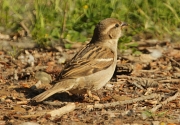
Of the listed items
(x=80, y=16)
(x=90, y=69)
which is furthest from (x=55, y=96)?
(x=80, y=16)

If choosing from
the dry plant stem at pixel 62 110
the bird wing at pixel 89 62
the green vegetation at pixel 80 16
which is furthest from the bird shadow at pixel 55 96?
the green vegetation at pixel 80 16

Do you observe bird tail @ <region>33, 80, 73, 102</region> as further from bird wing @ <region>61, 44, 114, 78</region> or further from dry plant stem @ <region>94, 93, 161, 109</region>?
dry plant stem @ <region>94, 93, 161, 109</region>

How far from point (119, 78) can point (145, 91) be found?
0.70 m

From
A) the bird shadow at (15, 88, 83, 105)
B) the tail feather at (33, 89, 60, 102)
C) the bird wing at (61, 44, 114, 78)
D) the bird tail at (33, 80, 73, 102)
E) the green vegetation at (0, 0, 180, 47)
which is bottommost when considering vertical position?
the bird shadow at (15, 88, 83, 105)

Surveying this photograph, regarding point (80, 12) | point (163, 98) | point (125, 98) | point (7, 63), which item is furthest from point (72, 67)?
point (80, 12)

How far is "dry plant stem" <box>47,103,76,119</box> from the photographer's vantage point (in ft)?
20.8

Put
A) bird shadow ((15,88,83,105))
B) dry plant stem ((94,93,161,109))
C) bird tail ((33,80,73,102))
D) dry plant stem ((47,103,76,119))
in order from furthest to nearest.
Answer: bird shadow ((15,88,83,105)) < bird tail ((33,80,73,102)) < dry plant stem ((94,93,161,109)) < dry plant stem ((47,103,76,119))

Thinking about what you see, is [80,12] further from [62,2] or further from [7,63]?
[7,63]

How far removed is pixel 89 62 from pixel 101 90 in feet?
1.96

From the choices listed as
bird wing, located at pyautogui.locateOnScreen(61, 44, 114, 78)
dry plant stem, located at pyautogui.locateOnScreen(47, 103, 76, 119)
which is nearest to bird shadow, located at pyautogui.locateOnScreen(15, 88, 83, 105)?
bird wing, located at pyautogui.locateOnScreen(61, 44, 114, 78)

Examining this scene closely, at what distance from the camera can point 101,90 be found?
7.78 meters

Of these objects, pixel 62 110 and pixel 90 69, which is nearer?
pixel 62 110

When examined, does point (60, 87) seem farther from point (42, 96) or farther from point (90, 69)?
point (90, 69)

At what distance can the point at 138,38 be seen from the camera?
10180 millimetres
